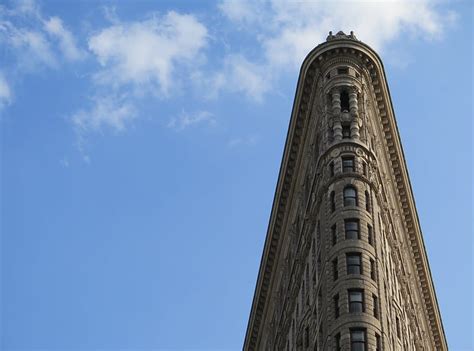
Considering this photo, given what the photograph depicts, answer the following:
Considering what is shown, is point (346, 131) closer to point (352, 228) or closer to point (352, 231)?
point (352, 228)

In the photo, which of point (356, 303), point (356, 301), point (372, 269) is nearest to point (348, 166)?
point (372, 269)

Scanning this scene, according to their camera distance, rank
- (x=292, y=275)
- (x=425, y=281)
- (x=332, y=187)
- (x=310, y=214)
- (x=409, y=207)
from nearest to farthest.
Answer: (x=332, y=187) → (x=310, y=214) → (x=292, y=275) → (x=409, y=207) → (x=425, y=281)

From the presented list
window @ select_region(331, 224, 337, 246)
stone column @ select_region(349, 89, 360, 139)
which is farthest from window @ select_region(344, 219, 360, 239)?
stone column @ select_region(349, 89, 360, 139)

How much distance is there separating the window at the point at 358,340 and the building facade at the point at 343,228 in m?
0.09

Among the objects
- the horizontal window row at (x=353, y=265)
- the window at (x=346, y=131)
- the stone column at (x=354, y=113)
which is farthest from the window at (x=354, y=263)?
the window at (x=346, y=131)

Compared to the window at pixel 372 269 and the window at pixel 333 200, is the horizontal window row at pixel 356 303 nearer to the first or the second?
the window at pixel 372 269

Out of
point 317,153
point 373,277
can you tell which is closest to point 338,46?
point 317,153

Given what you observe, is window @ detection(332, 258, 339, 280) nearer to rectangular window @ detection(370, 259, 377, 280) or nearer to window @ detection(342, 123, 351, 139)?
rectangular window @ detection(370, 259, 377, 280)

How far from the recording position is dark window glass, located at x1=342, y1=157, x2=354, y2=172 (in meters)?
87.5

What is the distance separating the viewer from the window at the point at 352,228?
3216 inches

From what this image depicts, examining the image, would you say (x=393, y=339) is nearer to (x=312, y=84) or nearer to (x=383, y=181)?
(x=383, y=181)

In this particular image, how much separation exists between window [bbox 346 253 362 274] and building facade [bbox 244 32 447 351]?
0.09 metres

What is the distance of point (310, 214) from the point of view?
303ft

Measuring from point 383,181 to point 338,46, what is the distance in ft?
43.5
